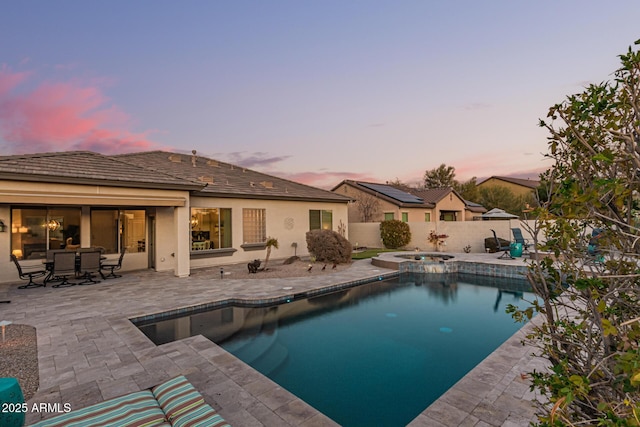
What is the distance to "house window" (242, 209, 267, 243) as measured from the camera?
14258 millimetres

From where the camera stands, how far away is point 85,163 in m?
9.79

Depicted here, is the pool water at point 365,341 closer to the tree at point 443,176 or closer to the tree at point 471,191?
the tree at point 471,191

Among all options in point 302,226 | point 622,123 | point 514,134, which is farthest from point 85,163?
point 514,134

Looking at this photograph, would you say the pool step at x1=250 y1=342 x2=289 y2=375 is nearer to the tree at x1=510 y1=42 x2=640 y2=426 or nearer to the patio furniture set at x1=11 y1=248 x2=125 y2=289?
the tree at x1=510 y1=42 x2=640 y2=426

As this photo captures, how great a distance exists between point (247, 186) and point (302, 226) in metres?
3.64

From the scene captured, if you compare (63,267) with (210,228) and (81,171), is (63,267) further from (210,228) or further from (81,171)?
(210,228)

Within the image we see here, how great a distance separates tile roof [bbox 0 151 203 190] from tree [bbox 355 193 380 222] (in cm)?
1430

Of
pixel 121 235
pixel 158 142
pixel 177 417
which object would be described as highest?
pixel 158 142

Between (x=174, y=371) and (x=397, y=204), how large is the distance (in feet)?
61.1

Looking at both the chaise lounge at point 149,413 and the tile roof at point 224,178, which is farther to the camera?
the tile roof at point 224,178

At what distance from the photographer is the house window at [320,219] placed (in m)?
17.0

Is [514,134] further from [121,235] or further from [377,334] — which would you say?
[121,235]

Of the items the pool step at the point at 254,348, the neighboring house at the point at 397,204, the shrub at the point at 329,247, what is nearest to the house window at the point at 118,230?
the shrub at the point at 329,247

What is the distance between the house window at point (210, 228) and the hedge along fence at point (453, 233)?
9.86 meters
